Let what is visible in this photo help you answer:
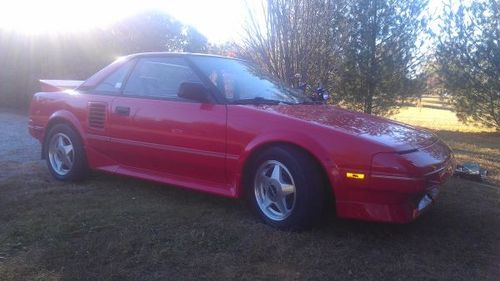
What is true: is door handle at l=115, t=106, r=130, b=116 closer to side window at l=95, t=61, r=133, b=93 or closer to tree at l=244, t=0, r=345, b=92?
side window at l=95, t=61, r=133, b=93

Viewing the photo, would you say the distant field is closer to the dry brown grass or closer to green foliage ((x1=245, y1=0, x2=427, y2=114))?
green foliage ((x1=245, y1=0, x2=427, y2=114))

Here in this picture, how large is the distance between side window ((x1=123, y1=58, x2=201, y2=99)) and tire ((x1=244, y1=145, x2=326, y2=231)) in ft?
3.59

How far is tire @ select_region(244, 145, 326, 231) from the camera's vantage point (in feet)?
11.8

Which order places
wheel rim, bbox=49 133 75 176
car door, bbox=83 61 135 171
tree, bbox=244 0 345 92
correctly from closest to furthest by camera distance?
1. car door, bbox=83 61 135 171
2. wheel rim, bbox=49 133 75 176
3. tree, bbox=244 0 345 92

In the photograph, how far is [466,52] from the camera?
12.1 metres

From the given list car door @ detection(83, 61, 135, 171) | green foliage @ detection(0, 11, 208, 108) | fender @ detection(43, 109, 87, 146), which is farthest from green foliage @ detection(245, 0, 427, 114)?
green foliage @ detection(0, 11, 208, 108)

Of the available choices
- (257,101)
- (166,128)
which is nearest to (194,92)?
(166,128)

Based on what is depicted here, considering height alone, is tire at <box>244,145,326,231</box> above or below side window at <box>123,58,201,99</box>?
below

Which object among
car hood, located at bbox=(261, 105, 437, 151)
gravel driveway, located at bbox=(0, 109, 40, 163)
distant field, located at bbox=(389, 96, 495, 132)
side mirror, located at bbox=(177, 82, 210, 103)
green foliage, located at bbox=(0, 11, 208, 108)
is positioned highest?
green foliage, located at bbox=(0, 11, 208, 108)

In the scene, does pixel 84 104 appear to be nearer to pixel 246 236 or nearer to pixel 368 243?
pixel 246 236

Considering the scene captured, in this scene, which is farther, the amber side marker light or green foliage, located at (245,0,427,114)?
green foliage, located at (245,0,427,114)

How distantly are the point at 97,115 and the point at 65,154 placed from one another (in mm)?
677

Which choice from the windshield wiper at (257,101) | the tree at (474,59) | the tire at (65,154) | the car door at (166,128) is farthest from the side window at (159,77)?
the tree at (474,59)

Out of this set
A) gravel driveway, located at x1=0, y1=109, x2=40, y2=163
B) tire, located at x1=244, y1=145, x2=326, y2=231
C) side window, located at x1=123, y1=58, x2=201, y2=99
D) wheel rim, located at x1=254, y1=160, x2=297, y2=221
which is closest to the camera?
tire, located at x1=244, y1=145, x2=326, y2=231
